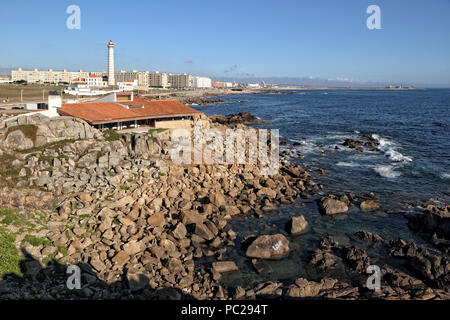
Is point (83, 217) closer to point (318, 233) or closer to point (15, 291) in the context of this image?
point (15, 291)

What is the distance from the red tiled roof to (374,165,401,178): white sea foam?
A: 21767 mm

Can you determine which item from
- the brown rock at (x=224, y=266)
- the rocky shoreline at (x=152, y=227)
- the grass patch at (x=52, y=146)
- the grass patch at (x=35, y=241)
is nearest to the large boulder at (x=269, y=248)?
the rocky shoreline at (x=152, y=227)

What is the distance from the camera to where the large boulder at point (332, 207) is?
25198mm

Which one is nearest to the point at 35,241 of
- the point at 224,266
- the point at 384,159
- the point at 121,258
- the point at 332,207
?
the point at 121,258

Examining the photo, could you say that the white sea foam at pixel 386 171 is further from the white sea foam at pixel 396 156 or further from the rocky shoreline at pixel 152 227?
the rocky shoreline at pixel 152 227

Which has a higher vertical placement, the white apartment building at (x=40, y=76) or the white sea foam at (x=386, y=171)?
the white apartment building at (x=40, y=76)

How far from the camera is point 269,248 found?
1947cm

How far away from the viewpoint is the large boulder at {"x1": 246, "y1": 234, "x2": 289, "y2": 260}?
19203 mm

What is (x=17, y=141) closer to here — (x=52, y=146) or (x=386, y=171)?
(x=52, y=146)

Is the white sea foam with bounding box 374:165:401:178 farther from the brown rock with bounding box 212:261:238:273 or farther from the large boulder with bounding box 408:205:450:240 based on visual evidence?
the brown rock with bounding box 212:261:238:273

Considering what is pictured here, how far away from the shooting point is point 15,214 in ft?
64.2

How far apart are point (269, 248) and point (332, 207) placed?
8130 mm

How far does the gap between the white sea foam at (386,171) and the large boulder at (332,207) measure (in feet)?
39.1

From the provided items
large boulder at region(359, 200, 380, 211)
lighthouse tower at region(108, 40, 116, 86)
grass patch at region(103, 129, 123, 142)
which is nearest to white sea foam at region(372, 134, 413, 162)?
large boulder at region(359, 200, 380, 211)
